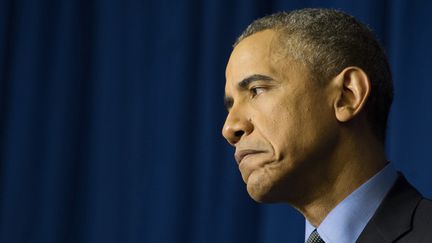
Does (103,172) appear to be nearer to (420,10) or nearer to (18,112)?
(18,112)

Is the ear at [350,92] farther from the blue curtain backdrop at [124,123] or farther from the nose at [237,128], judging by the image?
the blue curtain backdrop at [124,123]

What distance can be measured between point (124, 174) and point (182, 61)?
389 mm

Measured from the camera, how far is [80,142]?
89.1 inches

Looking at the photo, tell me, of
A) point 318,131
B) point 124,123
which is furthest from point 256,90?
point 124,123

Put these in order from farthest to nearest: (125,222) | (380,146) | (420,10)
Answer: (125,222), (420,10), (380,146)

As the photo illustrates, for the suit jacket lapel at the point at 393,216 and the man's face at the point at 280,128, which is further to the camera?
the man's face at the point at 280,128

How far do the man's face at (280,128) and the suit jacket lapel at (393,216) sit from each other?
0.46 ft

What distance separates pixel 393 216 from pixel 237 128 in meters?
0.32

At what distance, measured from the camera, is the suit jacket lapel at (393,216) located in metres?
1.24

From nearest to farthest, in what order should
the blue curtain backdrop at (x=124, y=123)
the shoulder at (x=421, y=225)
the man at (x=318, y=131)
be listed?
the shoulder at (x=421, y=225) → the man at (x=318, y=131) → the blue curtain backdrop at (x=124, y=123)

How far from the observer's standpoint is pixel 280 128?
134cm

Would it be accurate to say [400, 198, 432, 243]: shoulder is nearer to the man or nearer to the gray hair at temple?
the man

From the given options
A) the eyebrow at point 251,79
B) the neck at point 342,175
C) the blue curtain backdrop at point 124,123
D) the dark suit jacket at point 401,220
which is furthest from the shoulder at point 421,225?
the blue curtain backdrop at point 124,123

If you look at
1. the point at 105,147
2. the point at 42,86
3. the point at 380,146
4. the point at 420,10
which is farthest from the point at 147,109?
the point at 380,146
